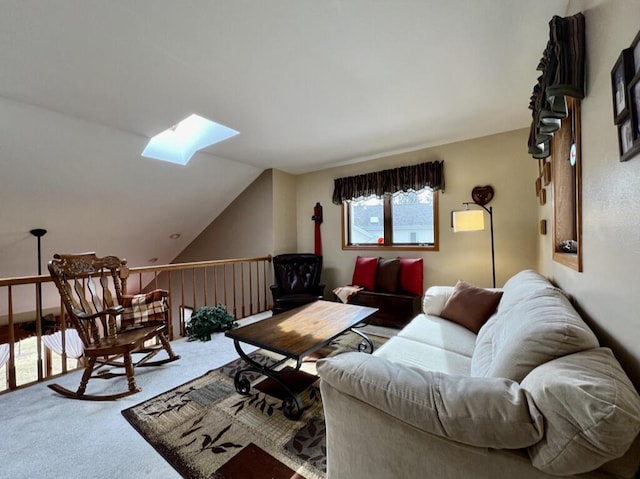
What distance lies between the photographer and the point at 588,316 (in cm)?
119

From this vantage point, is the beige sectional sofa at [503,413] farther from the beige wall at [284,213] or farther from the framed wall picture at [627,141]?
the beige wall at [284,213]

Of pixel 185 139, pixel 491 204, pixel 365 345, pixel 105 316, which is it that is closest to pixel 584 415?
pixel 365 345

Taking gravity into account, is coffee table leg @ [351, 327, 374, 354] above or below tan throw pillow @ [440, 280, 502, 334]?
below

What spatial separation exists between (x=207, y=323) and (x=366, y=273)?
214 centimetres

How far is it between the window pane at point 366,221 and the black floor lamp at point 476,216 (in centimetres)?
118

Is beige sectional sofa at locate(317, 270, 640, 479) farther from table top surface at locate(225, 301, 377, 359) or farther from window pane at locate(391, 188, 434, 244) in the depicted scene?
window pane at locate(391, 188, 434, 244)

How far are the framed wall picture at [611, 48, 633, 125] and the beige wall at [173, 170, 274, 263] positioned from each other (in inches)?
153

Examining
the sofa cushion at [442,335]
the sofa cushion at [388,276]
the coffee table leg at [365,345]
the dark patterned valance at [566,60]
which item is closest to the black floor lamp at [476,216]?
the sofa cushion at [388,276]

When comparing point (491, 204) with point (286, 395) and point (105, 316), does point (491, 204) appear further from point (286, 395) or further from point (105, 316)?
point (105, 316)

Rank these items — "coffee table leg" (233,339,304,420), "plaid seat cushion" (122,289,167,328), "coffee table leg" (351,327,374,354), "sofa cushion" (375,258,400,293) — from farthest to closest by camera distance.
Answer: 1. "sofa cushion" (375,258,400,293)
2. "coffee table leg" (351,327,374,354)
3. "plaid seat cushion" (122,289,167,328)
4. "coffee table leg" (233,339,304,420)

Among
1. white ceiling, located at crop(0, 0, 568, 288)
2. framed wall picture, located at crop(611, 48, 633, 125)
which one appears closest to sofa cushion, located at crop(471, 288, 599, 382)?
framed wall picture, located at crop(611, 48, 633, 125)

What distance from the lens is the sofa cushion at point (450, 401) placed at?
73 cm

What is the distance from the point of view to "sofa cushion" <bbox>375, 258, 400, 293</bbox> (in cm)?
353

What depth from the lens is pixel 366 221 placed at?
4.17m
